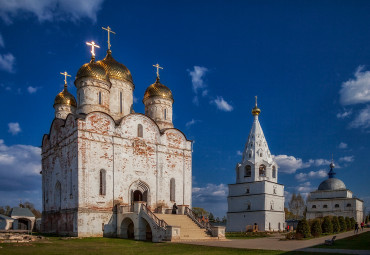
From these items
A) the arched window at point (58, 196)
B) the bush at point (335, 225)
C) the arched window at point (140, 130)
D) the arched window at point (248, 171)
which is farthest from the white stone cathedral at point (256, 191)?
the arched window at point (58, 196)

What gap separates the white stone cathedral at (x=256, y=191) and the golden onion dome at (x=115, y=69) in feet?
60.2

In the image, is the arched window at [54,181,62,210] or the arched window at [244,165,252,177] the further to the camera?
the arched window at [244,165,252,177]

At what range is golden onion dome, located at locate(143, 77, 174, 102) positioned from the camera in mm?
29203

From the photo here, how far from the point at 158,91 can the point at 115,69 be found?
13.5ft

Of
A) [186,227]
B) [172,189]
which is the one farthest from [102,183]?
[186,227]

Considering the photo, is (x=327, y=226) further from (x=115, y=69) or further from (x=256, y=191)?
(x=115, y=69)

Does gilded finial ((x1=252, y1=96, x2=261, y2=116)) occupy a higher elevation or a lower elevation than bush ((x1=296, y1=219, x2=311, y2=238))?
higher

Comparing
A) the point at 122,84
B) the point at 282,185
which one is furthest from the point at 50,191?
the point at 282,185

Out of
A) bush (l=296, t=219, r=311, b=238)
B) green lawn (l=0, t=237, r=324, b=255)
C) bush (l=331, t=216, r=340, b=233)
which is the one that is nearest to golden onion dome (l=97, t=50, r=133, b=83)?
green lawn (l=0, t=237, r=324, b=255)

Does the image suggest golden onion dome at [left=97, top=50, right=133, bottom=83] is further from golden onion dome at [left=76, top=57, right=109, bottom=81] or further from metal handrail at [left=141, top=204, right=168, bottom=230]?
metal handrail at [left=141, top=204, right=168, bottom=230]

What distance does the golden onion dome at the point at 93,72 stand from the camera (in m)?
25.1

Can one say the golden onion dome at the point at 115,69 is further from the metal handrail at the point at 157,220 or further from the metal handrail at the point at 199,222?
the metal handrail at the point at 199,222

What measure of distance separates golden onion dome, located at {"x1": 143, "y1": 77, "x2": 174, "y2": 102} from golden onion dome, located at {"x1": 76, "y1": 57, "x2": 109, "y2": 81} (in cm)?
471

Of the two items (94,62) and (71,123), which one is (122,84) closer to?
(94,62)
